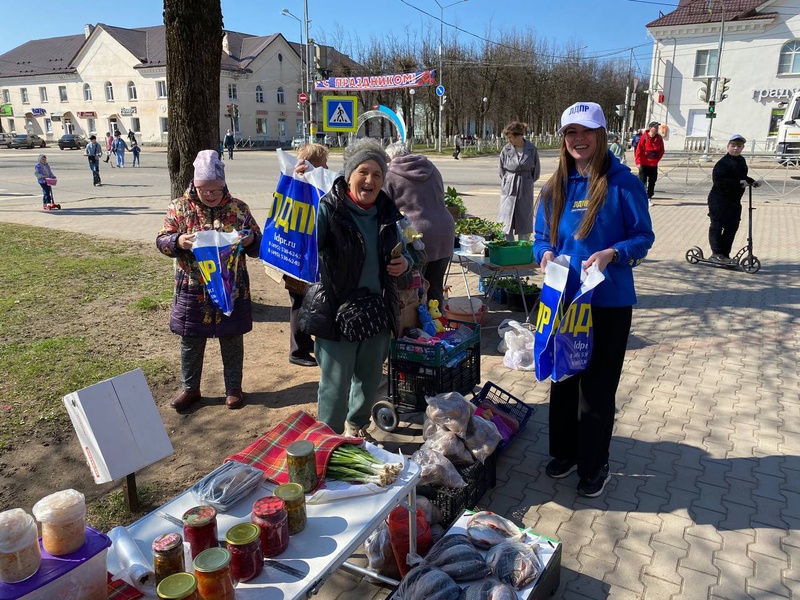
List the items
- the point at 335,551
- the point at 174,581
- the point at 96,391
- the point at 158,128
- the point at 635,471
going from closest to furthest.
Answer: the point at 174,581
the point at 335,551
the point at 96,391
the point at 635,471
the point at 158,128

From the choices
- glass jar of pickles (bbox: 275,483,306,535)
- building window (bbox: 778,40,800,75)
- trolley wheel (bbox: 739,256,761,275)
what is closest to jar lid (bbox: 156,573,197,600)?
glass jar of pickles (bbox: 275,483,306,535)

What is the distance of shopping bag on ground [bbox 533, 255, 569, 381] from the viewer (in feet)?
9.96

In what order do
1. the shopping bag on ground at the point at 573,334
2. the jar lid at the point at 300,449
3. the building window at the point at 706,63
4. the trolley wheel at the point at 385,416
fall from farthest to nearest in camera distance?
the building window at the point at 706,63, the trolley wheel at the point at 385,416, the shopping bag on ground at the point at 573,334, the jar lid at the point at 300,449

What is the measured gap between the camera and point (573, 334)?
10.0ft

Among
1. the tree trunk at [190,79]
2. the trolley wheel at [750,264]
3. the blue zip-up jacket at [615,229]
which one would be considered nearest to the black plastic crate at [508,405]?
the blue zip-up jacket at [615,229]

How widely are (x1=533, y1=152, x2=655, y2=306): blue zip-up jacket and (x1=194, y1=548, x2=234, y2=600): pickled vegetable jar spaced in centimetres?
229

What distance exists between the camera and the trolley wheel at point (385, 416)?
4.20 meters

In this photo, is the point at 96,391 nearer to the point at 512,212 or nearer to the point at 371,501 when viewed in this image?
the point at 371,501

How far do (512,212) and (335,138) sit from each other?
47.4 metres

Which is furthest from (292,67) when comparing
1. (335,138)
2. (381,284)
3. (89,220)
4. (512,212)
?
(381,284)

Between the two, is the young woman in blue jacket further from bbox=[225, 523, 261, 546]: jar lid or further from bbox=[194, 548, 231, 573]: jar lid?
bbox=[194, 548, 231, 573]: jar lid

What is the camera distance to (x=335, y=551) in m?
2.02

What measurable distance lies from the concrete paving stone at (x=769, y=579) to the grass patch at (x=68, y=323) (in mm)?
4454

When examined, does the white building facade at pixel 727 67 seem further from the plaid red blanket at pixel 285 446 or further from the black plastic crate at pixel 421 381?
the plaid red blanket at pixel 285 446
